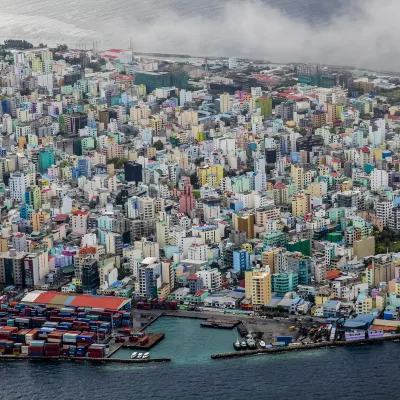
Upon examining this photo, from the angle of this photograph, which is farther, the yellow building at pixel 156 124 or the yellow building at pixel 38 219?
the yellow building at pixel 156 124

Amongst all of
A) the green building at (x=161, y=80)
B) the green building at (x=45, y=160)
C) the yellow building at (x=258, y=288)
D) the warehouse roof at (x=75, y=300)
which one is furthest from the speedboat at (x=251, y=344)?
the green building at (x=161, y=80)

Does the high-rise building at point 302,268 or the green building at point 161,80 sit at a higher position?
the green building at point 161,80

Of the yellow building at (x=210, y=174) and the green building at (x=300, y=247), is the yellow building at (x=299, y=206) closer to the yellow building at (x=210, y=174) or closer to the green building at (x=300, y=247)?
the green building at (x=300, y=247)

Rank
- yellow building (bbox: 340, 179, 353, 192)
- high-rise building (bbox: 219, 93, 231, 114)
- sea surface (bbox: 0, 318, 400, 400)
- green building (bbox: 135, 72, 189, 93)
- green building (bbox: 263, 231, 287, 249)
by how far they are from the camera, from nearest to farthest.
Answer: sea surface (bbox: 0, 318, 400, 400), green building (bbox: 263, 231, 287, 249), yellow building (bbox: 340, 179, 353, 192), high-rise building (bbox: 219, 93, 231, 114), green building (bbox: 135, 72, 189, 93)

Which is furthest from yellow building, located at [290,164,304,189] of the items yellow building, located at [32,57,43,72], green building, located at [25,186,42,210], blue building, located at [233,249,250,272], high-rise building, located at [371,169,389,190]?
yellow building, located at [32,57,43,72]

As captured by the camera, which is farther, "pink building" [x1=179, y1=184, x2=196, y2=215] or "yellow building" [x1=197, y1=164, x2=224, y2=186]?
"yellow building" [x1=197, y1=164, x2=224, y2=186]

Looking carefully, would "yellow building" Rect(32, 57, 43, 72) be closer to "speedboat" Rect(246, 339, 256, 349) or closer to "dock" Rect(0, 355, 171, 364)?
"dock" Rect(0, 355, 171, 364)

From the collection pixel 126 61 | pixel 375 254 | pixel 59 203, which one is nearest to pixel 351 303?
pixel 375 254
